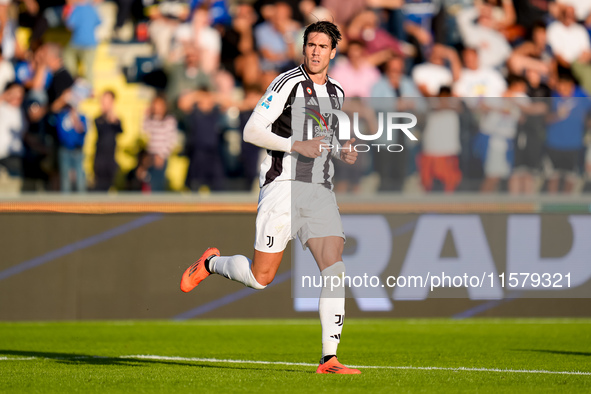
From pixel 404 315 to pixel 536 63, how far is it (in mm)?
4428

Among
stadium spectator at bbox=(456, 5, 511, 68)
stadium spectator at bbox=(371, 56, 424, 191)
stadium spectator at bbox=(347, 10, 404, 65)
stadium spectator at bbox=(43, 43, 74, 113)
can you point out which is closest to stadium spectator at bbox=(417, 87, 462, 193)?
stadium spectator at bbox=(371, 56, 424, 191)

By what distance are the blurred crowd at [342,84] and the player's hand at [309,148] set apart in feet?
15.5

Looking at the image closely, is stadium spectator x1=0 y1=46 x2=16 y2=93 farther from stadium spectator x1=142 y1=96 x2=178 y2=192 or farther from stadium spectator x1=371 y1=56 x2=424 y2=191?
stadium spectator x1=371 y1=56 x2=424 y2=191

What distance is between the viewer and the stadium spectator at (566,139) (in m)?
11.6

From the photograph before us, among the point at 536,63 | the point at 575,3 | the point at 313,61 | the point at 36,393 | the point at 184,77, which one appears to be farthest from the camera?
the point at 575,3

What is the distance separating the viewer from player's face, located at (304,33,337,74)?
6.67m

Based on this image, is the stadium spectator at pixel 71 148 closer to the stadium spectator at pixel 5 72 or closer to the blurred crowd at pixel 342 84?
the blurred crowd at pixel 342 84

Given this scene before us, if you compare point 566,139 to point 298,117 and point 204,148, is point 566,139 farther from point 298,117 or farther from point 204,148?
point 298,117

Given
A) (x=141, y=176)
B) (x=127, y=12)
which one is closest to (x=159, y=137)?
(x=141, y=176)

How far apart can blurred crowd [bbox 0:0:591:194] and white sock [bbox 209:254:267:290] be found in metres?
4.28

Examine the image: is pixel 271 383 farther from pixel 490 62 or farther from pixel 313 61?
pixel 490 62

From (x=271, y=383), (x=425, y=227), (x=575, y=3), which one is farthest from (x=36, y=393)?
(x=575, y=3)

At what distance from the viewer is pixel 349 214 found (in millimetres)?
11766

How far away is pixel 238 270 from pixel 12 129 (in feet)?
18.6
